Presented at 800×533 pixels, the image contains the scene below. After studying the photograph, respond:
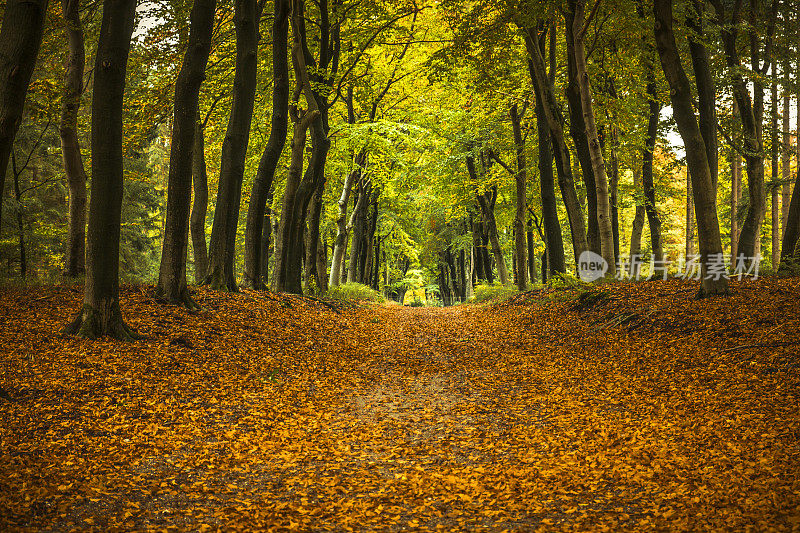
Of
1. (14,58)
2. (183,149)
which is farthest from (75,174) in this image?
(14,58)

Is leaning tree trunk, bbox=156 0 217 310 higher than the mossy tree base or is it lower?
higher

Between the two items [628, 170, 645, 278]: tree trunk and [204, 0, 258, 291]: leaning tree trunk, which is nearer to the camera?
[204, 0, 258, 291]: leaning tree trunk

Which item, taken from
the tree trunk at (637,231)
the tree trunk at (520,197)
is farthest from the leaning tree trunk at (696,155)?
the tree trunk at (520,197)

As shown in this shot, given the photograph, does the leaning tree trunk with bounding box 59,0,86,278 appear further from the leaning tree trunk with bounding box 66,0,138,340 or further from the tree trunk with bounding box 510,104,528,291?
the tree trunk with bounding box 510,104,528,291

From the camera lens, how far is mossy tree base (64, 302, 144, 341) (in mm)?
7477

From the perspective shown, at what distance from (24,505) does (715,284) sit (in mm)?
10030

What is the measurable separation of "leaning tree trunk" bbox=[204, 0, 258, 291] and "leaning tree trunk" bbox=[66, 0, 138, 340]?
4.39 meters

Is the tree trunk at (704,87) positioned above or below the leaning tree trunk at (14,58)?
above

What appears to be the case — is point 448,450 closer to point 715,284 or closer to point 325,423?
point 325,423

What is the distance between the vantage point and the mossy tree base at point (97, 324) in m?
7.48

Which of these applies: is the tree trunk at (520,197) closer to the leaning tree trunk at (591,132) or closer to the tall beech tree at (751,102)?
the leaning tree trunk at (591,132)

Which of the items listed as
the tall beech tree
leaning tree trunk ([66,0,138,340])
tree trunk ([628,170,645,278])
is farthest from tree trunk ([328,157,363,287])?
leaning tree trunk ([66,0,138,340])

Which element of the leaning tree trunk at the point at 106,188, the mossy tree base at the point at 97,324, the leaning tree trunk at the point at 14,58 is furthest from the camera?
the leaning tree trunk at the point at 106,188

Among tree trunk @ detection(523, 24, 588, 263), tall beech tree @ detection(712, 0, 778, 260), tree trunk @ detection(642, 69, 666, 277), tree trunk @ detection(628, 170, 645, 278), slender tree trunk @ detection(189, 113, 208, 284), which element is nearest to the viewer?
tall beech tree @ detection(712, 0, 778, 260)
